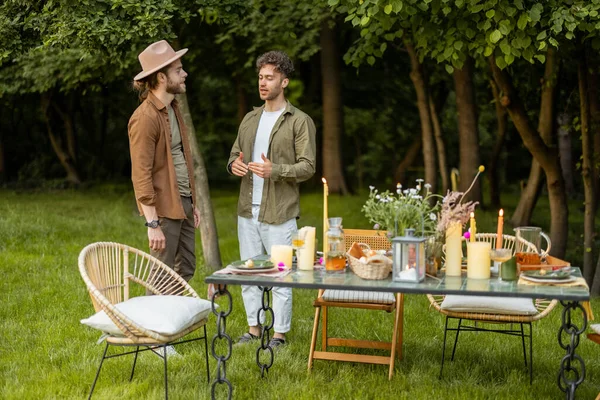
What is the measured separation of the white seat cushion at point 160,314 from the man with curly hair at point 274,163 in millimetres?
884

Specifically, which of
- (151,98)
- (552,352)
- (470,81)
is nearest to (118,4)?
(151,98)

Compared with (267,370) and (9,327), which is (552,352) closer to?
(267,370)

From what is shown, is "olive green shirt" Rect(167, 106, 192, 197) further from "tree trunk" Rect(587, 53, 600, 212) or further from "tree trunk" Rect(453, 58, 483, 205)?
"tree trunk" Rect(453, 58, 483, 205)

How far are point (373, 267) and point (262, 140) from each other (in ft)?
6.00

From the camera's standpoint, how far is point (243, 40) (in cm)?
1593

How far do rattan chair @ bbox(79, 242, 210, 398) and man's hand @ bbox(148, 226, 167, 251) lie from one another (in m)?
0.11

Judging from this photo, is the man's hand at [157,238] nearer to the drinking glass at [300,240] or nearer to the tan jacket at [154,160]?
the tan jacket at [154,160]

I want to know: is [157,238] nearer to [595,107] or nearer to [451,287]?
[451,287]

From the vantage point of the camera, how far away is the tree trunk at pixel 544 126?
10234mm

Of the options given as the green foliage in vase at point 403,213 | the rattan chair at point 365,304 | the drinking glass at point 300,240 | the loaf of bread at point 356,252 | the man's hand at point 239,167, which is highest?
the man's hand at point 239,167

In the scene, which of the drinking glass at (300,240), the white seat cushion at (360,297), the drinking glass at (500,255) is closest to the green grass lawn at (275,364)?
the white seat cushion at (360,297)

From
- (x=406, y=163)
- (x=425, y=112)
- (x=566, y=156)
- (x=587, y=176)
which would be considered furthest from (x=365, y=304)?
(x=566, y=156)

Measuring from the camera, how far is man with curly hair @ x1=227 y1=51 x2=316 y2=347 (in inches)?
217

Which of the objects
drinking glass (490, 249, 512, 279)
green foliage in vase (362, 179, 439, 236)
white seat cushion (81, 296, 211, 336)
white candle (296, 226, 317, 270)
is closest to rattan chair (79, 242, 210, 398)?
white seat cushion (81, 296, 211, 336)
